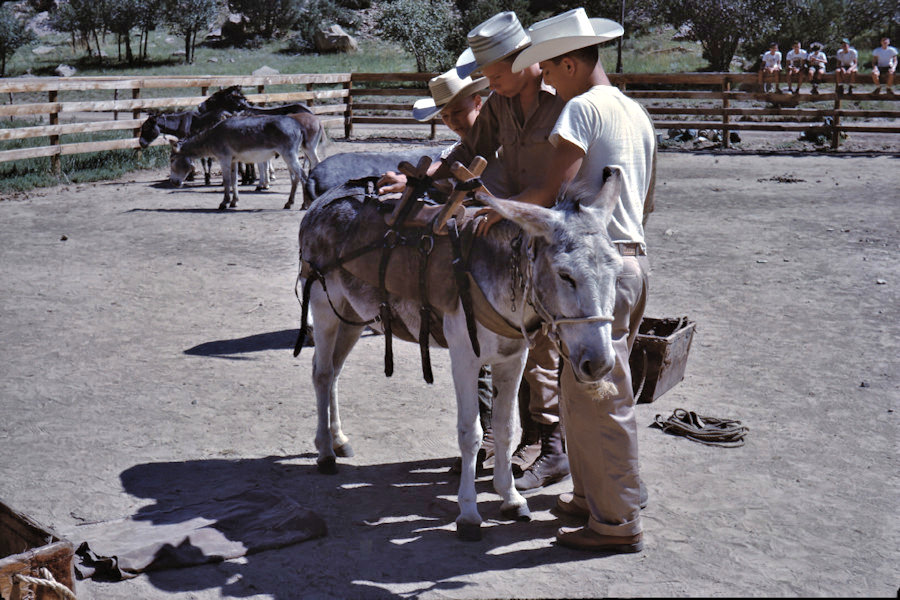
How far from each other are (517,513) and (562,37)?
225cm

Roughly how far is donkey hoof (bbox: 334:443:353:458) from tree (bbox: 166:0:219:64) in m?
54.2

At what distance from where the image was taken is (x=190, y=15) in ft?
186

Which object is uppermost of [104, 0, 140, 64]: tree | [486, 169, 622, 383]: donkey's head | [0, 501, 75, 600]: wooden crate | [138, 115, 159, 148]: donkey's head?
[104, 0, 140, 64]: tree

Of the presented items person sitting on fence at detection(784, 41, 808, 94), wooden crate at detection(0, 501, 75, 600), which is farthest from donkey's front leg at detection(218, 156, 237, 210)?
person sitting on fence at detection(784, 41, 808, 94)

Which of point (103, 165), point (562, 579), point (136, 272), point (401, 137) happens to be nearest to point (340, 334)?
point (562, 579)

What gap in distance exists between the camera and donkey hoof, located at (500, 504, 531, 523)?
175 inches

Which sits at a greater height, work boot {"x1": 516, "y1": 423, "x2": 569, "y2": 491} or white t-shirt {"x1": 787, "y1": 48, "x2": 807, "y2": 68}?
white t-shirt {"x1": 787, "y1": 48, "x2": 807, "y2": 68}

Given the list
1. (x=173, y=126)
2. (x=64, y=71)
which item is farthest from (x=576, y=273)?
(x=64, y=71)

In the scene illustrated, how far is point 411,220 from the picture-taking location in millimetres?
4430

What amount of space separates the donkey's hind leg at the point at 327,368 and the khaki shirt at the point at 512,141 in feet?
3.64

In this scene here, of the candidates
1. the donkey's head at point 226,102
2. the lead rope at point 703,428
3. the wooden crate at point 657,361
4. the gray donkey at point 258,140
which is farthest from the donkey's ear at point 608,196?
the donkey's head at point 226,102

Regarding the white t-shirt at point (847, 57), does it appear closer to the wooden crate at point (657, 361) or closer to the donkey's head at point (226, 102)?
the donkey's head at point (226, 102)

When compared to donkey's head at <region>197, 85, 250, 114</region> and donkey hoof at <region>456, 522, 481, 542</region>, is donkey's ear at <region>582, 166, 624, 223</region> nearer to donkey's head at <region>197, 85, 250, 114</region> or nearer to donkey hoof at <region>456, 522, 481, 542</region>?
donkey hoof at <region>456, 522, 481, 542</region>

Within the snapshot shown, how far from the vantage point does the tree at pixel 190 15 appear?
5647cm
